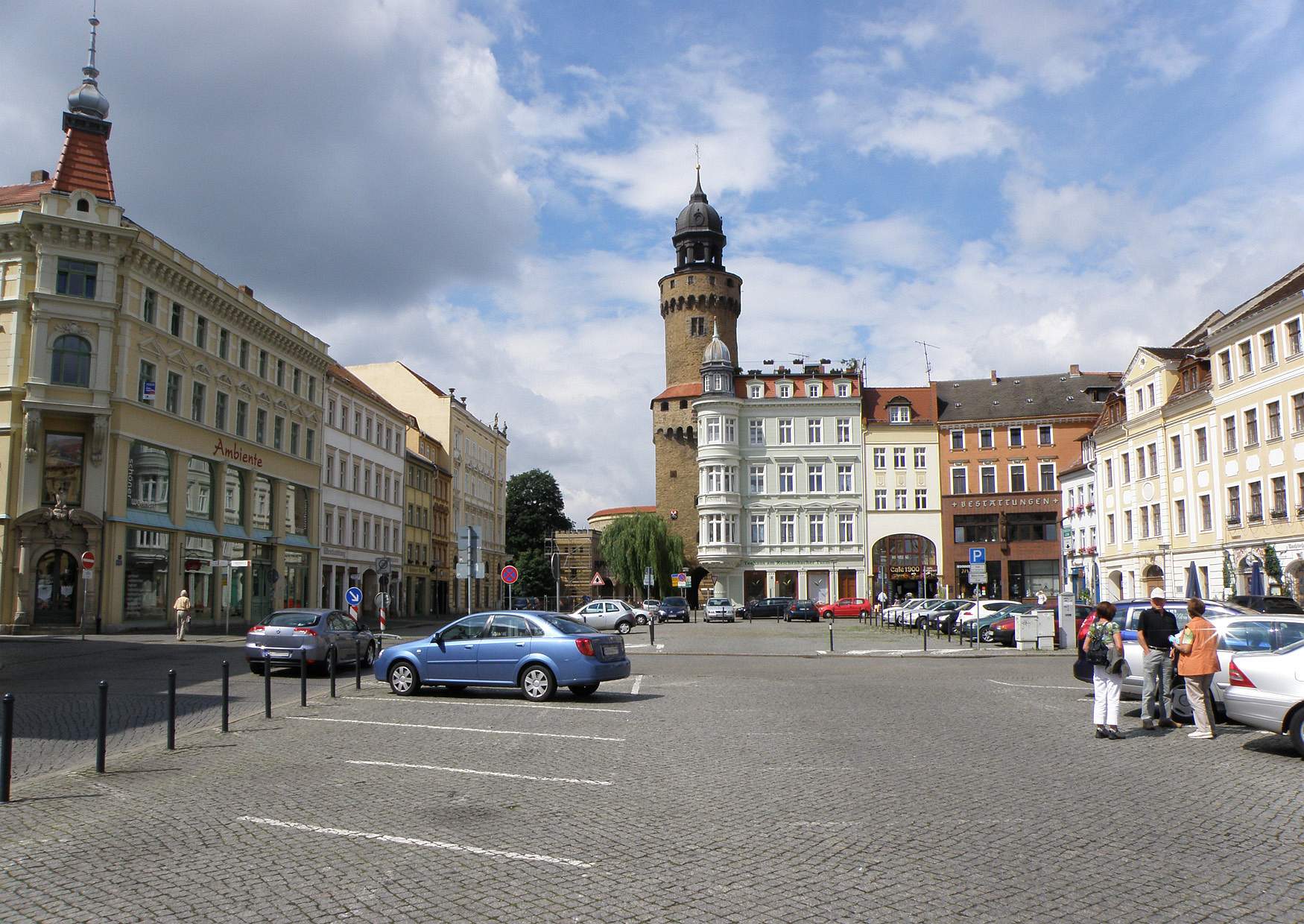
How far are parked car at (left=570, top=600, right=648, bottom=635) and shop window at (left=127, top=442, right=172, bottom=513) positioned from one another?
18.0m

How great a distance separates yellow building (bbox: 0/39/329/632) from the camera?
3694cm

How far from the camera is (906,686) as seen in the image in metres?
21.0

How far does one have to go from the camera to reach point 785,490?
8244 centimetres

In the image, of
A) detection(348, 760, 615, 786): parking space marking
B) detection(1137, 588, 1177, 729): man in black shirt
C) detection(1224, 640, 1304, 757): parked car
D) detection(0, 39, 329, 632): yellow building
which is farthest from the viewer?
detection(0, 39, 329, 632): yellow building

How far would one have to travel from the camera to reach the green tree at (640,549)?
268ft

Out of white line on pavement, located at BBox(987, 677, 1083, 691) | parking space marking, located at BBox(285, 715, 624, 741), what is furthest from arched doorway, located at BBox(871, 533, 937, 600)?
parking space marking, located at BBox(285, 715, 624, 741)

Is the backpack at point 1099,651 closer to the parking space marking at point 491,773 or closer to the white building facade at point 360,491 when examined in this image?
the parking space marking at point 491,773

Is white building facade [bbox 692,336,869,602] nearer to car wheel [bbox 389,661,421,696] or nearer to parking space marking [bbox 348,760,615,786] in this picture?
car wheel [bbox 389,661,421,696]

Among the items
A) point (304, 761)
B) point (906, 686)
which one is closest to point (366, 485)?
point (906, 686)

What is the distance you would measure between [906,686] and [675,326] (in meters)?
76.1

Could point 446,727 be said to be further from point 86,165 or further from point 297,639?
point 86,165

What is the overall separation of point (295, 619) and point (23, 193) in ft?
97.2

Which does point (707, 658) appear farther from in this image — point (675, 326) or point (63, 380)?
point (675, 326)

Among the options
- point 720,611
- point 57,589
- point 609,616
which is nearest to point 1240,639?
point 57,589
